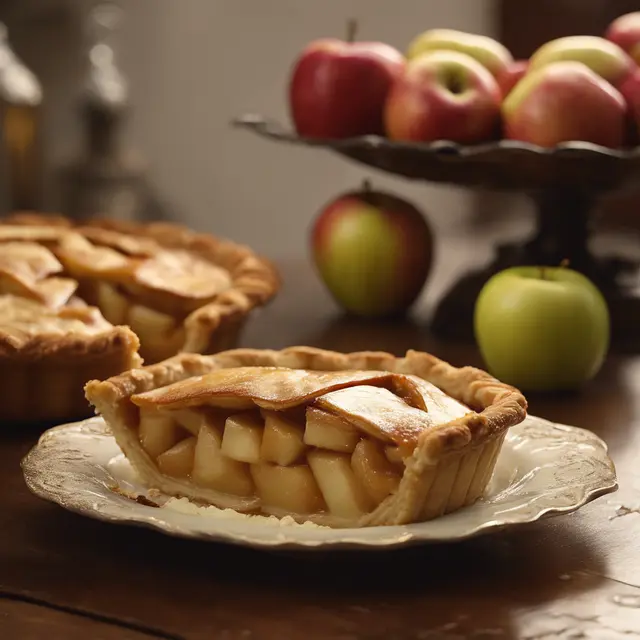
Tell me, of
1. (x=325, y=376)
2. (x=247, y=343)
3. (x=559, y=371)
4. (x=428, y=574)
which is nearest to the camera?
(x=428, y=574)

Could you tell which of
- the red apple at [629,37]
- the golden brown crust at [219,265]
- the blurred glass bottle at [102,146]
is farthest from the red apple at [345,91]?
the blurred glass bottle at [102,146]

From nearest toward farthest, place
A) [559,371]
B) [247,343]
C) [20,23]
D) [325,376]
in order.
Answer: [325,376] → [559,371] → [247,343] → [20,23]

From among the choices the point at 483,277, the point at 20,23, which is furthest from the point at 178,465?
the point at 20,23

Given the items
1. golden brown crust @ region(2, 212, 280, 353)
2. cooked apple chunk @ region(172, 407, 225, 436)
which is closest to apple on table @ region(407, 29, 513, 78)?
golden brown crust @ region(2, 212, 280, 353)

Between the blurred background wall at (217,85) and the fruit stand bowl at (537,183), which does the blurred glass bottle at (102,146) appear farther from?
the fruit stand bowl at (537,183)

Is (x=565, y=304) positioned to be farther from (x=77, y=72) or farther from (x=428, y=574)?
(x=77, y=72)

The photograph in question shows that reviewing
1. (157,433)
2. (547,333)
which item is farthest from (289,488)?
(547,333)

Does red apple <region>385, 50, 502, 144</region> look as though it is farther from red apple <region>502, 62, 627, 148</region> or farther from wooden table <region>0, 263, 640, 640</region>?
wooden table <region>0, 263, 640, 640</region>

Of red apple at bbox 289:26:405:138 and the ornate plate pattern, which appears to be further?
red apple at bbox 289:26:405:138
